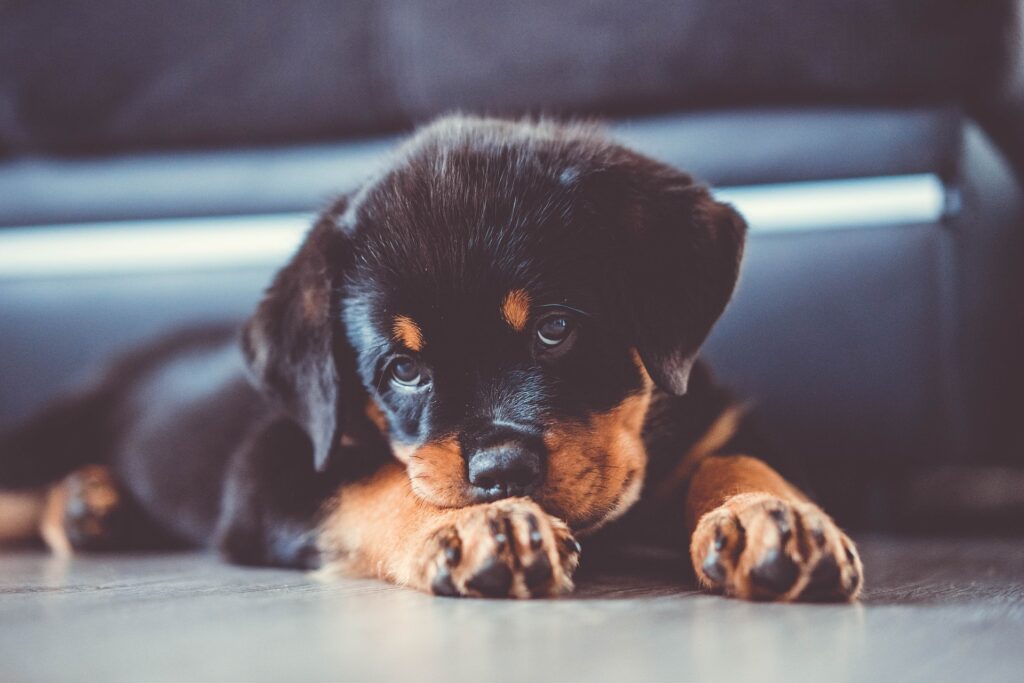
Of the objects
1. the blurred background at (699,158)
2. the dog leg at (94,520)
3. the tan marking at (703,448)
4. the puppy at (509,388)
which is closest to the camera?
the puppy at (509,388)

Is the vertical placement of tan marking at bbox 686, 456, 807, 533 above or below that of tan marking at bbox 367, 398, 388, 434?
below

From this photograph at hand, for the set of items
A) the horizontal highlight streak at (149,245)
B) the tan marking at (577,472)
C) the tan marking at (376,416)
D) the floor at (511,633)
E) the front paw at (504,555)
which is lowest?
the floor at (511,633)

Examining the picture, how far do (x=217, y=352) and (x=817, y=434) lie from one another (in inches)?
77.2

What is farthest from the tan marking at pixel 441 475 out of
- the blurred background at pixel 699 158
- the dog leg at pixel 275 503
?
the blurred background at pixel 699 158

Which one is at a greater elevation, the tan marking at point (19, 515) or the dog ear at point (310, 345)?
the dog ear at point (310, 345)

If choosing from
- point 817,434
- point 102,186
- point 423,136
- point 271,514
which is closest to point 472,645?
point 271,514

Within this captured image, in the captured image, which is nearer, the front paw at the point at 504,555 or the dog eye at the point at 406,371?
the front paw at the point at 504,555

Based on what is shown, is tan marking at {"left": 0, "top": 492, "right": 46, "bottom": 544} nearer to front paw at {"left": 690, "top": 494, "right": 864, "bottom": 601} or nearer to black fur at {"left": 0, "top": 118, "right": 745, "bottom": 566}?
black fur at {"left": 0, "top": 118, "right": 745, "bottom": 566}

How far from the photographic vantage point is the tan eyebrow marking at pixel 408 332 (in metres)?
1.91

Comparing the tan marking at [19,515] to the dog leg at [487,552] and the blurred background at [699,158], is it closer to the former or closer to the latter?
the blurred background at [699,158]

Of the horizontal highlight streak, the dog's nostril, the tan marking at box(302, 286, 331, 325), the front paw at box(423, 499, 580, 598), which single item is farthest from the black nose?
the horizontal highlight streak

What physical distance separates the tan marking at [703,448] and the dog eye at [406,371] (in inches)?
24.6

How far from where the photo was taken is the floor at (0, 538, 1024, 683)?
1.09 meters

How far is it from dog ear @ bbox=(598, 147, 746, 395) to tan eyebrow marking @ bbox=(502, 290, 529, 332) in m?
0.22
